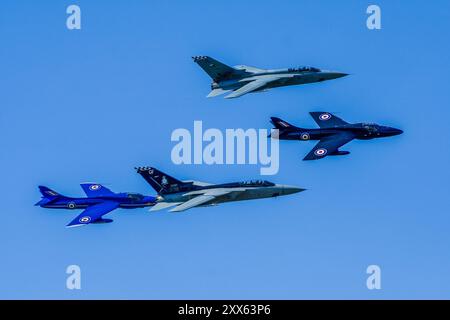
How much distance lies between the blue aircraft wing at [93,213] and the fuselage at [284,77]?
1204cm

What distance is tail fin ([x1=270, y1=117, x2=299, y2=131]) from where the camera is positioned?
90.2 meters

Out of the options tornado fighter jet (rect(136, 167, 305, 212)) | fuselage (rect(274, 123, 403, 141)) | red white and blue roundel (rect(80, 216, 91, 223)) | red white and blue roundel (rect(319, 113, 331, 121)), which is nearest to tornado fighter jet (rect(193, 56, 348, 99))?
fuselage (rect(274, 123, 403, 141))

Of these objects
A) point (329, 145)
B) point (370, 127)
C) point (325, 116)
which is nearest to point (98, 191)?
point (329, 145)

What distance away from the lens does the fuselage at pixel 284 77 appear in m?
88.4

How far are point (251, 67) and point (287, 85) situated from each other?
3.08 m

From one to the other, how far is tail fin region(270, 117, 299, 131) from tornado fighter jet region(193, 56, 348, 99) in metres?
3.05

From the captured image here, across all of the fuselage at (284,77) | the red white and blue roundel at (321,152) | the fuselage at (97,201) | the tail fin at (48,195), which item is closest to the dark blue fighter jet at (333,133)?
the red white and blue roundel at (321,152)

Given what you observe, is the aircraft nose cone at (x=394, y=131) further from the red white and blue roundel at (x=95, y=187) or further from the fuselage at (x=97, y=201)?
the red white and blue roundel at (x=95, y=187)

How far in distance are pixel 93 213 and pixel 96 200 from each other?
2.03 metres

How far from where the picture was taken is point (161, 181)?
87562 millimetres
